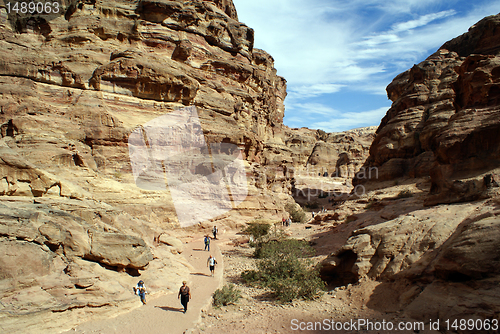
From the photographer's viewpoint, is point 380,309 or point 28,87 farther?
point 28,87

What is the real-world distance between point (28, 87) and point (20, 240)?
586 inches

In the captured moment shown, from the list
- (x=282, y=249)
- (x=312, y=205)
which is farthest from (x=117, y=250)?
(x=312, y=205)

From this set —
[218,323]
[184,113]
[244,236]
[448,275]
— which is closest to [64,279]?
[218,323]

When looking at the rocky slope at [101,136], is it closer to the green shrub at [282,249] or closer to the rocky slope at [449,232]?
the green shrub at [282,249]

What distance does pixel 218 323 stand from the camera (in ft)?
28.8

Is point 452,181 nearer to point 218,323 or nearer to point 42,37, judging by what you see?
point 218,323

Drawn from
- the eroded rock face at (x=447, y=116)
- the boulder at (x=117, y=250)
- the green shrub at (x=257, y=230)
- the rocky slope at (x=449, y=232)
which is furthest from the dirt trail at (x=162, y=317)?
the eroded rock face at (x=447, y=116)

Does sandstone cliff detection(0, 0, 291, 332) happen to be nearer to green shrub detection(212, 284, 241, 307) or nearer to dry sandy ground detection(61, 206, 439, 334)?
dry sandy ground detection(61, 206, 439, 334)

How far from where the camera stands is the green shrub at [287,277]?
1048 centimetres

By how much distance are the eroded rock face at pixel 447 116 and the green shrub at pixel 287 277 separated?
6716 millimetres

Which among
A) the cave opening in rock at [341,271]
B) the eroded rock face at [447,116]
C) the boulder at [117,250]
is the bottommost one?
the cave opening in rock at [341,271]

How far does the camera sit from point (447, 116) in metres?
28.8

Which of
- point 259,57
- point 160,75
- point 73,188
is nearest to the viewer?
point 73,188

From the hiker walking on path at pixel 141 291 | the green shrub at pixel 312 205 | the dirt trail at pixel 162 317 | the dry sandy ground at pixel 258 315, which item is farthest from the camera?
the green shrub at pixel 312 205
